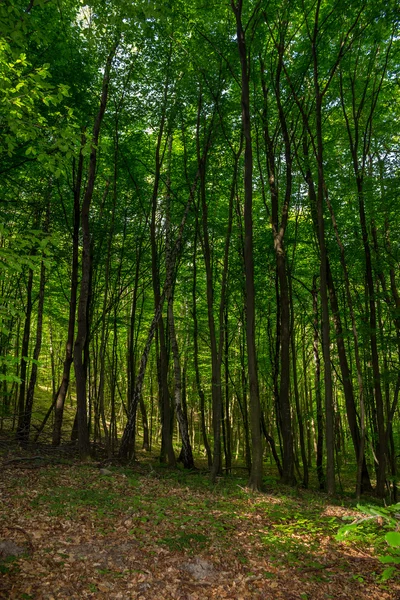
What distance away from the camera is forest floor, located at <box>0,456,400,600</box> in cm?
423

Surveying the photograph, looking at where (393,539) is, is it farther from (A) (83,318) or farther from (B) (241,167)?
(B) (241,167)

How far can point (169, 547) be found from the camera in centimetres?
514

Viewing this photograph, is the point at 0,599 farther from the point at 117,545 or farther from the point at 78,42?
the point at 78,42

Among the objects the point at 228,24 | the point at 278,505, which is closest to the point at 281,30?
the point at 228,24

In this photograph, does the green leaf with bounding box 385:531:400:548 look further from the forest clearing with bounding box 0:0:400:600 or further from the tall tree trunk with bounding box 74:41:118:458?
Result: the tall tree trunk with bounding box 74:41:118:458

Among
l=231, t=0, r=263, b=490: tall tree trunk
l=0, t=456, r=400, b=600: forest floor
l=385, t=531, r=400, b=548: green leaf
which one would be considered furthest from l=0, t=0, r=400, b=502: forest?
l=385, t=531, r=400, b=548: green leaf

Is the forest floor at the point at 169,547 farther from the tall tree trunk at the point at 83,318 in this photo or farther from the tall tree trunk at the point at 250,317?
the tall tree trunk at the point at 83,318

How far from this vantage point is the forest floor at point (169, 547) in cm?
423

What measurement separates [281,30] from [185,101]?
350 cm

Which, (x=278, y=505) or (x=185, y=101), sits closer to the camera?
(x=278, y=505)

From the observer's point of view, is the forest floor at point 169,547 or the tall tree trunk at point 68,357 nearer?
the forest floor at point 169,547

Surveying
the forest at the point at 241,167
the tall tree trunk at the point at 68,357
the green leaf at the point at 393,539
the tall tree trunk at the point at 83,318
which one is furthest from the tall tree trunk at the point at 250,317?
Result: the green leaf at the point at 393,539

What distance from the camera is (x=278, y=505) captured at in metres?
7.23

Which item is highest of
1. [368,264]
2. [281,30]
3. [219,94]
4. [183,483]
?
[281,30]
